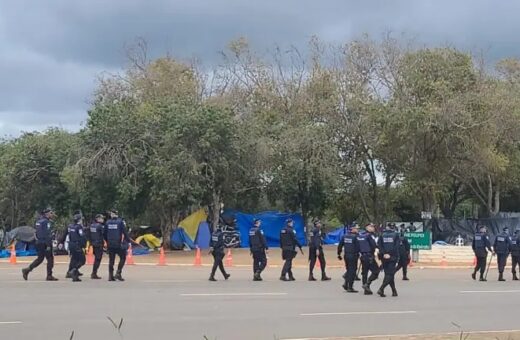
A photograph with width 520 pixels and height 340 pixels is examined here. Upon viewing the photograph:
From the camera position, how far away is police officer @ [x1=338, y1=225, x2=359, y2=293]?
17.7m

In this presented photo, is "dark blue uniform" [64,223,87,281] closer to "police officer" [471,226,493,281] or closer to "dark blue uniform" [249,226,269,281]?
"dark blue uniform" [249,226,269,281]

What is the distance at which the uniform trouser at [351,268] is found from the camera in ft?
57.9

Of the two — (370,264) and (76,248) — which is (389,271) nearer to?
(370,264)

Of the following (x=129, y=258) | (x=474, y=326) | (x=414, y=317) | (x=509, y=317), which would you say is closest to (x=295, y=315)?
(x=414, y=317)

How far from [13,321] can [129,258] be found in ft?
58.6

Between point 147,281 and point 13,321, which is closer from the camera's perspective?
point 13,321

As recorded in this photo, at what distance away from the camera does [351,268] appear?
17.8 metres

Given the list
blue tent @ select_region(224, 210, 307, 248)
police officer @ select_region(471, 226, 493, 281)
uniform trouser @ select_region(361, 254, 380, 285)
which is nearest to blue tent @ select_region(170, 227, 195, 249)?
blue tent @ select_region(224, 210, 307, 248)

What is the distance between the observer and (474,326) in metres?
11.8

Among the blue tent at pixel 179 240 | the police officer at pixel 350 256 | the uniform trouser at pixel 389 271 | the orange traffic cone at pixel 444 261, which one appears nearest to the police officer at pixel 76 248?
the police officer at pixel 350 256

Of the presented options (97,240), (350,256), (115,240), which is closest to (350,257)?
(350,256)

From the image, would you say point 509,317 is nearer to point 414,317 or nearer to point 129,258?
point 414,317

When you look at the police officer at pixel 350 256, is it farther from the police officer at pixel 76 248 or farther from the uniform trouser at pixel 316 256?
the police officer at pixel 76 248

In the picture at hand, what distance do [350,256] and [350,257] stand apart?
0.09 ft
